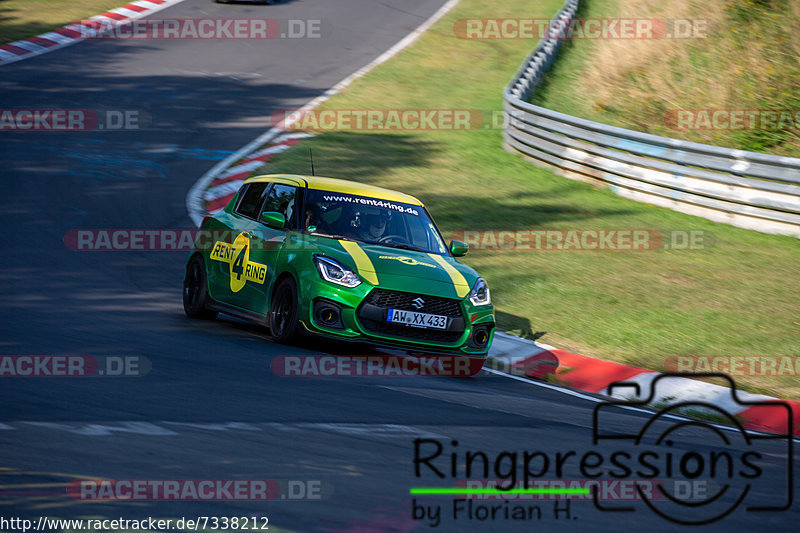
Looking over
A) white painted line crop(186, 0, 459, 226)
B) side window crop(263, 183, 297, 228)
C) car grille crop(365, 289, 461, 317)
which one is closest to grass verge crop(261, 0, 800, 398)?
white painted line crop(186, 0, 459, 226)

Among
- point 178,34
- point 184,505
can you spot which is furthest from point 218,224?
point 178,34

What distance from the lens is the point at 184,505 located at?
4789 mm

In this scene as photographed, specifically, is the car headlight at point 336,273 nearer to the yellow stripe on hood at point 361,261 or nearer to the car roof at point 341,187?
the yellow stripe on hood at point 361,261

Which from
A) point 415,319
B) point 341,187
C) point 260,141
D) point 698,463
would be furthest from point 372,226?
point 260,141

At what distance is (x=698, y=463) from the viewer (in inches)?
241

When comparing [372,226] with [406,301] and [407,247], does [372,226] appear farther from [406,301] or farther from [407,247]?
[406,301]

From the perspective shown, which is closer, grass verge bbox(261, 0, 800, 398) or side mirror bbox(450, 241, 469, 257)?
side mirror bbox(450, 241, 469, 257)

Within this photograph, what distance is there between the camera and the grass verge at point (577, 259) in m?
10.3

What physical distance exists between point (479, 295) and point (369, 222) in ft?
4.49

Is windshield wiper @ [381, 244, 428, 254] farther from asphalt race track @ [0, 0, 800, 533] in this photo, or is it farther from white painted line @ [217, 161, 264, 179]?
white painted line @ [217, 161, 264, 179]

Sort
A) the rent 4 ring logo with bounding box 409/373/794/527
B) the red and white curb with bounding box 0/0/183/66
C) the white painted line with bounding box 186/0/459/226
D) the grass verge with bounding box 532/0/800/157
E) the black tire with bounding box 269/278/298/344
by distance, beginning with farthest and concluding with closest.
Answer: the red and white curb with bounding box 0/0/183/66 → the grass verge with bounding box 532/0/800/157 → the white painted line with bounding box 186/0/459/226 → the black tire with bounding box 269/278/298/344 → the rent 4 ring logo with bounding box 409/373/794/527

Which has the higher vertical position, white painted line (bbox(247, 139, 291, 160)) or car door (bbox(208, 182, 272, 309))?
car door (bbox(208, 182, 272, 309))

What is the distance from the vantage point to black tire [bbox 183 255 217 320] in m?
10.4

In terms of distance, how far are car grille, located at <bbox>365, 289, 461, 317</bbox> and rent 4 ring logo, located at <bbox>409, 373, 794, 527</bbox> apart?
2.11m
